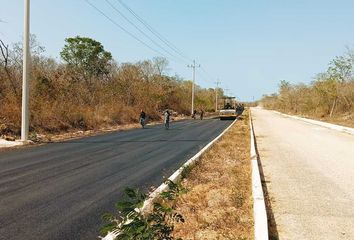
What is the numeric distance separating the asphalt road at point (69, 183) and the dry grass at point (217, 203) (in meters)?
1.19

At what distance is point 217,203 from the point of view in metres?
7.15

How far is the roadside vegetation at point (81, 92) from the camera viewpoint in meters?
23.8

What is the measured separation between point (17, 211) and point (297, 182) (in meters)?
6.65

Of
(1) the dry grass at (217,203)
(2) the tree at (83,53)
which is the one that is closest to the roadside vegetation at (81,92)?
(2) the tree at (83,53)

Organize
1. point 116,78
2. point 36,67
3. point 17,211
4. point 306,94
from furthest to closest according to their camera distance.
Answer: point 306,94
point 116,78
point 36,67
point 17,211

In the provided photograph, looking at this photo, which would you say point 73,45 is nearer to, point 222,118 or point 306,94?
point 222,118

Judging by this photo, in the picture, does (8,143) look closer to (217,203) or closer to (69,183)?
(69,183)

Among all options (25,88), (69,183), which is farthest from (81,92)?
(69,183)

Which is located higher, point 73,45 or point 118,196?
point 73,45

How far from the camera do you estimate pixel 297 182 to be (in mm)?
9883

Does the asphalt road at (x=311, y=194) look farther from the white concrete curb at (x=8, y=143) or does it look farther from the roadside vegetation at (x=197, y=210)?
the white concrete curb at (x=8, y=143)

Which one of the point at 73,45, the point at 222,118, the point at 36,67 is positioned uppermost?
the point at 73,45

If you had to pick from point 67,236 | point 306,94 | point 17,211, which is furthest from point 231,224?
point 306,94

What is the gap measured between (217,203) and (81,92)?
101 ft
